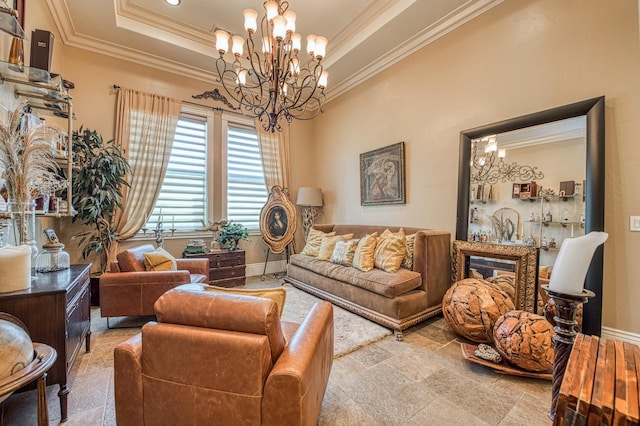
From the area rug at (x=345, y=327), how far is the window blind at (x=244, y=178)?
6.56ft

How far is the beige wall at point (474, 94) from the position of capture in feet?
7.22

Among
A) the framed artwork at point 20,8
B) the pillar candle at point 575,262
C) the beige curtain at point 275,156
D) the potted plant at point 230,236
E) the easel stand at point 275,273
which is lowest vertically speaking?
the easel stand at point 275,273

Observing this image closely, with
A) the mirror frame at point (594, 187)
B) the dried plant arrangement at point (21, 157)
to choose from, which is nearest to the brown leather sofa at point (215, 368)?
the dried plant arrangement at point (21, 157)

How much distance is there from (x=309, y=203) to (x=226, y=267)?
6.20 ft

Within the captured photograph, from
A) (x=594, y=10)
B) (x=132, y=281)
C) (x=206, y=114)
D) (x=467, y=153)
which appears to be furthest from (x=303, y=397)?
(x=206, y=114)

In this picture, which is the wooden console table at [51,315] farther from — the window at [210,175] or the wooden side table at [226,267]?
the window at [210,175]

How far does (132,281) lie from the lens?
8.84 feet

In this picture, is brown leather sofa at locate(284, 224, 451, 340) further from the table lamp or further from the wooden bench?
the table lamp

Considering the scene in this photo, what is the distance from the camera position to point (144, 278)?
271 cm

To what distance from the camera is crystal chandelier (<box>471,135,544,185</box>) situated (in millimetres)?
2676

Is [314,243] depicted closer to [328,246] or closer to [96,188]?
[328,246]

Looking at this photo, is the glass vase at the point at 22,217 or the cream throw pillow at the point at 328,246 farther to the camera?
the cream throw pillow at the point at 328,246

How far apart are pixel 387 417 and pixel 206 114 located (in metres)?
4.82

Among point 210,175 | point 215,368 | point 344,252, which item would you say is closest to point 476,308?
point 344,252
